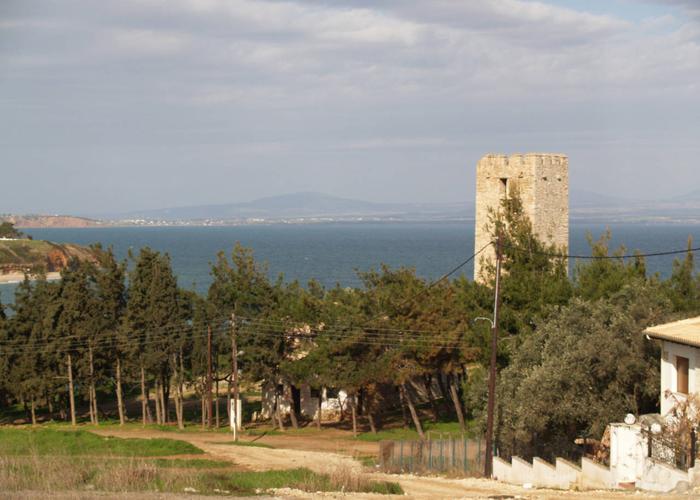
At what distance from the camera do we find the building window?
70.8ft

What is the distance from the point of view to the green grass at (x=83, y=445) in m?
27.5

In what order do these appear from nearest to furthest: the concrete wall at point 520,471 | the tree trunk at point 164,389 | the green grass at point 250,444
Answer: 1. the concrete wall at point 520,471
2. the green grass at point 250,444
3. the tree trunk at point 164,389

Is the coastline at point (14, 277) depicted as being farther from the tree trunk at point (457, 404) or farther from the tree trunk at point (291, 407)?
the tree trunk at point (457, 404)

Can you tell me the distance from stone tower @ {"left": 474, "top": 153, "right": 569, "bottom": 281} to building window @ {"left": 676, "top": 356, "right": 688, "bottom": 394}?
55.1 feet

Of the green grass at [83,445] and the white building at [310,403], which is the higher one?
the green grass at [83,445]

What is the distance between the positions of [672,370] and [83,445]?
17.7 meters

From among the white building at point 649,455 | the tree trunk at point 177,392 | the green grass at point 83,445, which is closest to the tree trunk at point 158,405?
the tree trunk at point 177,392

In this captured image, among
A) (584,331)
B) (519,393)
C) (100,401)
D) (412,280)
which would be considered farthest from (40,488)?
(100,401)

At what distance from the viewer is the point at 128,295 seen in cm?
4459

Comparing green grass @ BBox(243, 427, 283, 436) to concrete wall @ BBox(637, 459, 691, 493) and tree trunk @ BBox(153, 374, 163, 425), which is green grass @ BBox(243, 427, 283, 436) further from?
concrete wall @ BBox(637, 459, 691, 493)

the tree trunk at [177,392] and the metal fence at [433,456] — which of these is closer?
the metal fence at [433,456]

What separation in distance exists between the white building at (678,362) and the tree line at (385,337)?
156 centimetres

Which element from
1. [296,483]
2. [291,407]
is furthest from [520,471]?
[291,407]

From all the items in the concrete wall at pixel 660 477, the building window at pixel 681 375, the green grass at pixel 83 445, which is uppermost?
the building window at pixel 681 375
